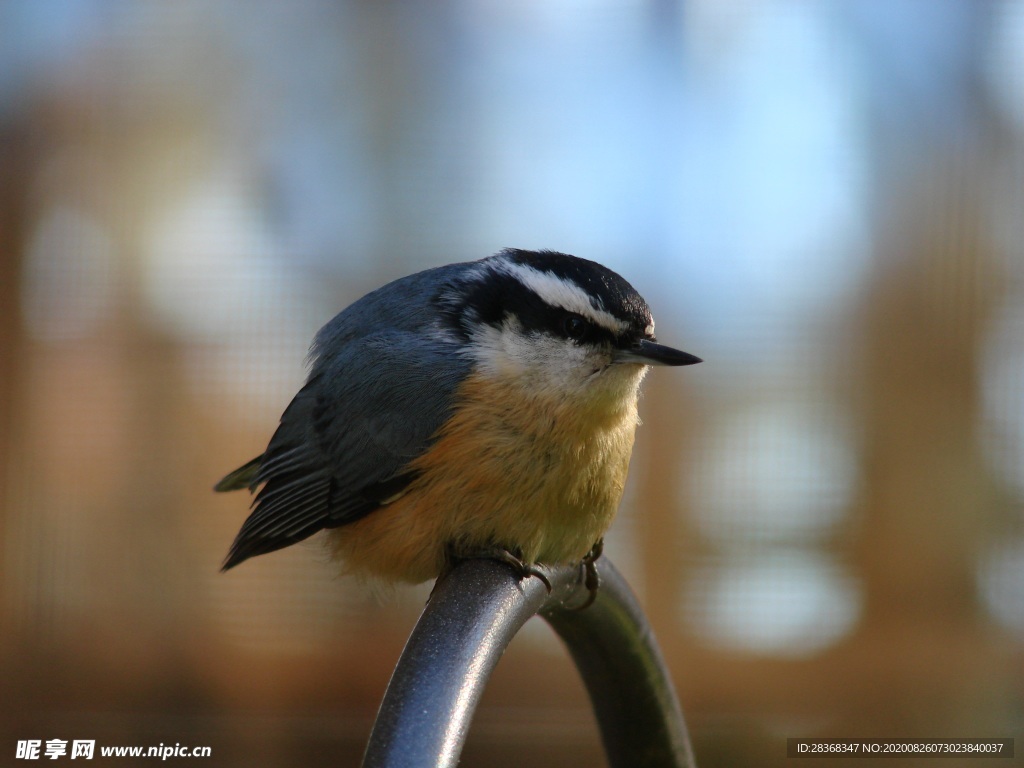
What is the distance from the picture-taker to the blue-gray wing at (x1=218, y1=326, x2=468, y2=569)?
4.10ft

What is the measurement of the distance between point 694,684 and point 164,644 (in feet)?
4.40

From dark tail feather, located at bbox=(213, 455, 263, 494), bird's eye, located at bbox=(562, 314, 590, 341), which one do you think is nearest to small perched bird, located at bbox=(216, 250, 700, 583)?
bird's eye, located at bbox=(562, 314, 590, 341)

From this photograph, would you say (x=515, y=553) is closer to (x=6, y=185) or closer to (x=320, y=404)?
(x=320, y=404)

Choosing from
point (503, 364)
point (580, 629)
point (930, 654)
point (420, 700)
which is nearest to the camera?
point (420, 700)

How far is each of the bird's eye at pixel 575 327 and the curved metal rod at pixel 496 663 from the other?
280 millimetres

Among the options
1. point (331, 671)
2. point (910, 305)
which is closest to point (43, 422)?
point (331, 671)

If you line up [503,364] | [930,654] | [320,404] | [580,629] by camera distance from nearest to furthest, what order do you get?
1. [580,629]
2. [503,364]
3. [320,404]
4. [930,654]

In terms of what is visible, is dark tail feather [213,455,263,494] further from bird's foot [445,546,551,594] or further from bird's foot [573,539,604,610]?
bird's foot [573,539,604,610]

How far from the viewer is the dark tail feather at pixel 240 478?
1.63 m

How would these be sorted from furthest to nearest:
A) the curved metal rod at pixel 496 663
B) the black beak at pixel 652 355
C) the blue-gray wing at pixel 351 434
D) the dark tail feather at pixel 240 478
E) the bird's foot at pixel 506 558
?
Result: the dark tail feather at pixel 240 478 → the blue-gray wing at pixel 351 434 → the black beak at pixel 652 355 → the bird's foot at pixel 506 558 → the curved metal rod at pixel 496 663

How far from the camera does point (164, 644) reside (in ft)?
7.87

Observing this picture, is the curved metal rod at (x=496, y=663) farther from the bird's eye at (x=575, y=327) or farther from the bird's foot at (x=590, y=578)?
the bird's eye at (x=575, y=327)

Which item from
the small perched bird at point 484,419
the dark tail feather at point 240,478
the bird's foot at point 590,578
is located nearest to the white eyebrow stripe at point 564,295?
the small perched bird at point 484,419

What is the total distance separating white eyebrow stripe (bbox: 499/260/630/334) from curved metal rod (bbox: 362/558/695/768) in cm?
29
